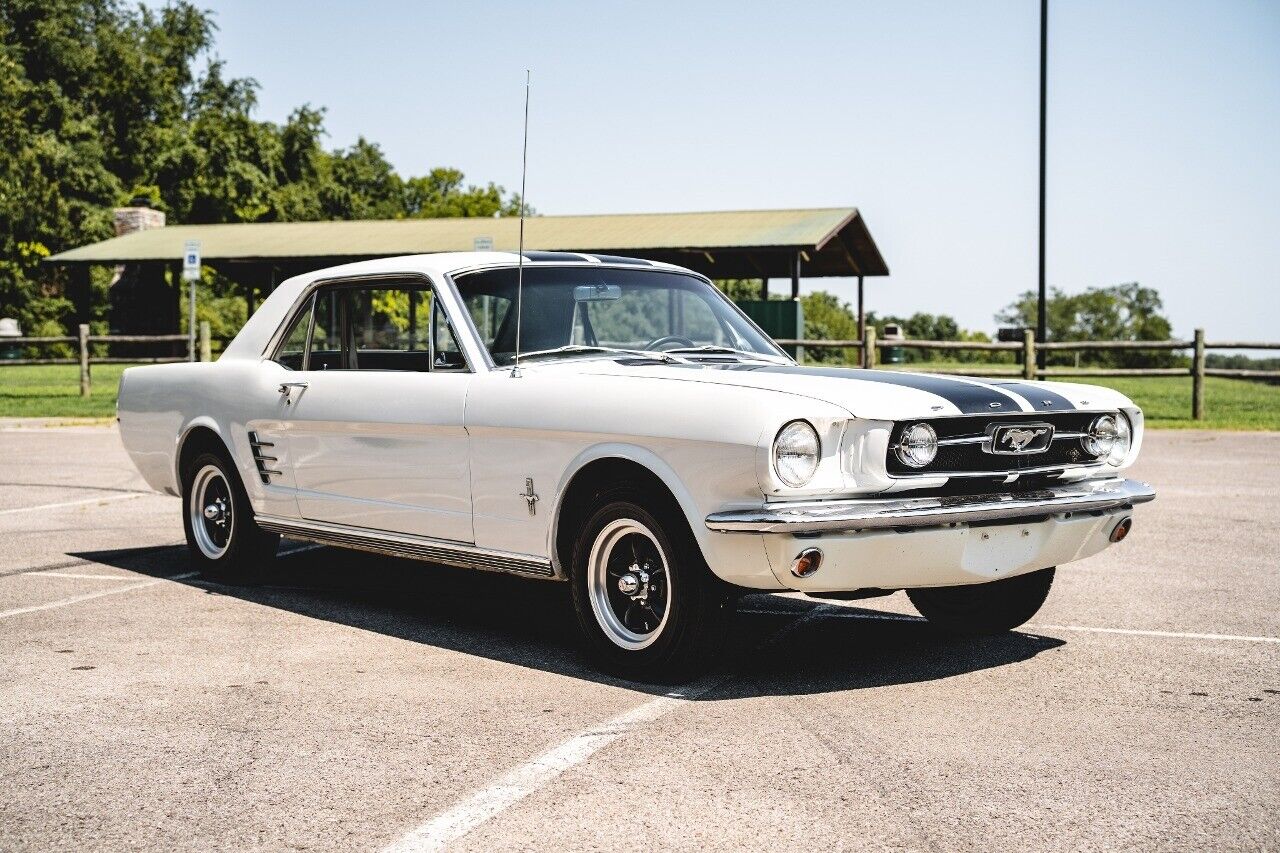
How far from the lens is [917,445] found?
198 inches

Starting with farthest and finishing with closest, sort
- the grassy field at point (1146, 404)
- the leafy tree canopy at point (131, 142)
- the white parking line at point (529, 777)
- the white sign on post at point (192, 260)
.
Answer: the leafy tree canopy at point (131, 142) → the grassy field at point (1146, 404) → the white sign on post at point (192, 260) → the white parking line at point (529, 777)

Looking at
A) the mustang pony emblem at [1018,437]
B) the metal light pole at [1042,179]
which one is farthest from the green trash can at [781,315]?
the mustang pony emblem at [1018,437]

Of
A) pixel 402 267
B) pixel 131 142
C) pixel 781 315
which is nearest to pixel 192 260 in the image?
pixel 781 315

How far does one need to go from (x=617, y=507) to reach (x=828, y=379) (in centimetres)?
90

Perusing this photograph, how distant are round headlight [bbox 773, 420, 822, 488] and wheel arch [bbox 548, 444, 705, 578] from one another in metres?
0.34

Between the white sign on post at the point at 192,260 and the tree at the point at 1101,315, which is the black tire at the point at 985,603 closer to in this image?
the white sign on post at the point at 192,260

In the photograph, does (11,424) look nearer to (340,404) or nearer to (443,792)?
(340,404)

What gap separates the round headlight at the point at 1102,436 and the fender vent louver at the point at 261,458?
3787 millimetres

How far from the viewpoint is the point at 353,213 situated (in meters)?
68.6

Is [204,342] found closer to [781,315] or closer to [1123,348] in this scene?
[781,315]

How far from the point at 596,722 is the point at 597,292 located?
7.54ft

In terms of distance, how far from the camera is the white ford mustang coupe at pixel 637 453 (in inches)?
191

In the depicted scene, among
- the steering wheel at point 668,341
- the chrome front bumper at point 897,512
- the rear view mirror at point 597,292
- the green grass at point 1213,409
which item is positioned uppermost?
the rear view mirror at point 597,292

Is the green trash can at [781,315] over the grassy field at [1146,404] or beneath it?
over
